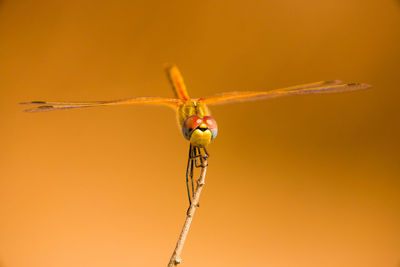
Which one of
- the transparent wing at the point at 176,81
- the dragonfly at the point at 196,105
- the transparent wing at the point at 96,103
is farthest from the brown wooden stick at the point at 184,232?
the transparent wing at the point at 176,81

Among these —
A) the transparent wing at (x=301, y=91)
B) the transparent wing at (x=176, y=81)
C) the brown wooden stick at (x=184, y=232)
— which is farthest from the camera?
the transparent wing at (x=176, y=81)

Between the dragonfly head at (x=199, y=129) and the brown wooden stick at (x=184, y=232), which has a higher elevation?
the dragonfly head at (x=199, y=129)

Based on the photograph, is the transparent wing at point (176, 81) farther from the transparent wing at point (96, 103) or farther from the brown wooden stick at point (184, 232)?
the brown wooden stick at point (184, 232)

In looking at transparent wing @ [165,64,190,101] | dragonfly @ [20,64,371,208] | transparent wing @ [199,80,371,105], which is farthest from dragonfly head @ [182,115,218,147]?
transparent wing @ [165,64,190,101]

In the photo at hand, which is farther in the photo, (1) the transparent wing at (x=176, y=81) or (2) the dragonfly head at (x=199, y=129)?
(1) the transparent wing at (x=176, y=81)

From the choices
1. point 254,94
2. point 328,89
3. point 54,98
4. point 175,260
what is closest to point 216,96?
point 254,94

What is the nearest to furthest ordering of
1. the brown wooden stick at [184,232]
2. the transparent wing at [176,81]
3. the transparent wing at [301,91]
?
the brown wooden stick at [184,232] < the transparent wing at [301,91] < the transparent wing at [176,81]

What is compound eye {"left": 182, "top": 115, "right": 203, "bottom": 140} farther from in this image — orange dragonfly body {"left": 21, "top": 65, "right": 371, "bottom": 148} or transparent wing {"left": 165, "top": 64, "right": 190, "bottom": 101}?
transparent wing {"left": 165, "top": 64, "right": 190, "bottom": 101}

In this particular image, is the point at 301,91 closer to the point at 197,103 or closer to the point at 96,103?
the point at 197,103

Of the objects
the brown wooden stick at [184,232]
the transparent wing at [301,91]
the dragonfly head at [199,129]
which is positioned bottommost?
the brown wooden stick at [184,232]
